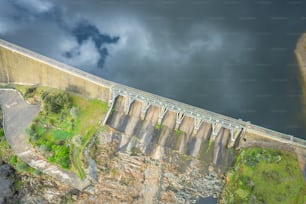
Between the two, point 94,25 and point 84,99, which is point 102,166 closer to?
point 84,99

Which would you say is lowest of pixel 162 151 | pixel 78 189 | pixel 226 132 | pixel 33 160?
pixel 78 189

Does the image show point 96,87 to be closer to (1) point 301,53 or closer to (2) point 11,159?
(2) point 11,159

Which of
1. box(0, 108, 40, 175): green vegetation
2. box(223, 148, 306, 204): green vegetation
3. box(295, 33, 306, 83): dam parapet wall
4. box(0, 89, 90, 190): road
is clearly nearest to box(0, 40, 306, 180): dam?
box(223, 148, 306, 204): green vegetation

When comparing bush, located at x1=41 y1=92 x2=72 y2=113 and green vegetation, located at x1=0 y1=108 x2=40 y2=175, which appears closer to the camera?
green vegetation, located at x1=0 y1=108 x2=40 y2=175

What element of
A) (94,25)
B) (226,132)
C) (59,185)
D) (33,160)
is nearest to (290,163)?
(226,132)

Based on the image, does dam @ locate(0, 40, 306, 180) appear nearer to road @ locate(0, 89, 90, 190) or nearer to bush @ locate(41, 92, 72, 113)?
bush @ locate(41, 92, 72, 113)

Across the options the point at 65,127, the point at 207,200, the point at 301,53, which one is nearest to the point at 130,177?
the point at 207,200
